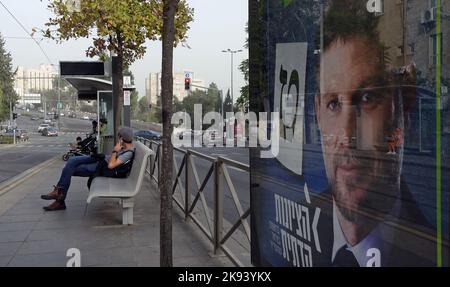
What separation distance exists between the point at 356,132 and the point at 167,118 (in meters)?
1.58

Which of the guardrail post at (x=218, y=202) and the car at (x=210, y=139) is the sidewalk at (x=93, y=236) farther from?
the car at (x=210, y=139)

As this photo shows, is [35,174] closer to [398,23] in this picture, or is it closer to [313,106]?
[313,106]

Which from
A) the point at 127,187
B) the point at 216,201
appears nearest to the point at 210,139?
the point at 127,187

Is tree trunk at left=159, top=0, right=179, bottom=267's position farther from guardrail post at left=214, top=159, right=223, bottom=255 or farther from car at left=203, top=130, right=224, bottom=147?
car at left=203, top=130, right=224, bottom=147

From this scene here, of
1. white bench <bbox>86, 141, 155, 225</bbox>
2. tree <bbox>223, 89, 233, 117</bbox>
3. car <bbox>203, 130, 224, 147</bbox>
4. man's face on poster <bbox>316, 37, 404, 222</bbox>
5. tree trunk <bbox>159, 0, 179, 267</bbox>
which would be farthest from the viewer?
tree <bbox>223, 89, 233, 117</bbox>

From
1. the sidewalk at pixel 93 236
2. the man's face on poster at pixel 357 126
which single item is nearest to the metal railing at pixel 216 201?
the sidewalk at pixel 93 236

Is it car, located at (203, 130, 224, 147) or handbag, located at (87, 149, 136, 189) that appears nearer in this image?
handbag, located at (87, 149, 136, 189)

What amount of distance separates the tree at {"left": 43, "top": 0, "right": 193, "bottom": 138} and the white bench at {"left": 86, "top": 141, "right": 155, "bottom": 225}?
4541 millimetres

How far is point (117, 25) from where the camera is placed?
37.1 feet

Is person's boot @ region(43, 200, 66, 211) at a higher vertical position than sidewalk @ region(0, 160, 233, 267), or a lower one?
higher

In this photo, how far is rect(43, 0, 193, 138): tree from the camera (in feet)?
35.1

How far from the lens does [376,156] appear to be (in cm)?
212

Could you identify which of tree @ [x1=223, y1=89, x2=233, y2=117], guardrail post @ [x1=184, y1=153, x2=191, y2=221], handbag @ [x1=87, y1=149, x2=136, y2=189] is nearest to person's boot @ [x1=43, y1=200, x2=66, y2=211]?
handbag @ [x1=87, y1=149, x2=136, y2=189]

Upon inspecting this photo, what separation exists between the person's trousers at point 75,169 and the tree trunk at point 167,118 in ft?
13.6
